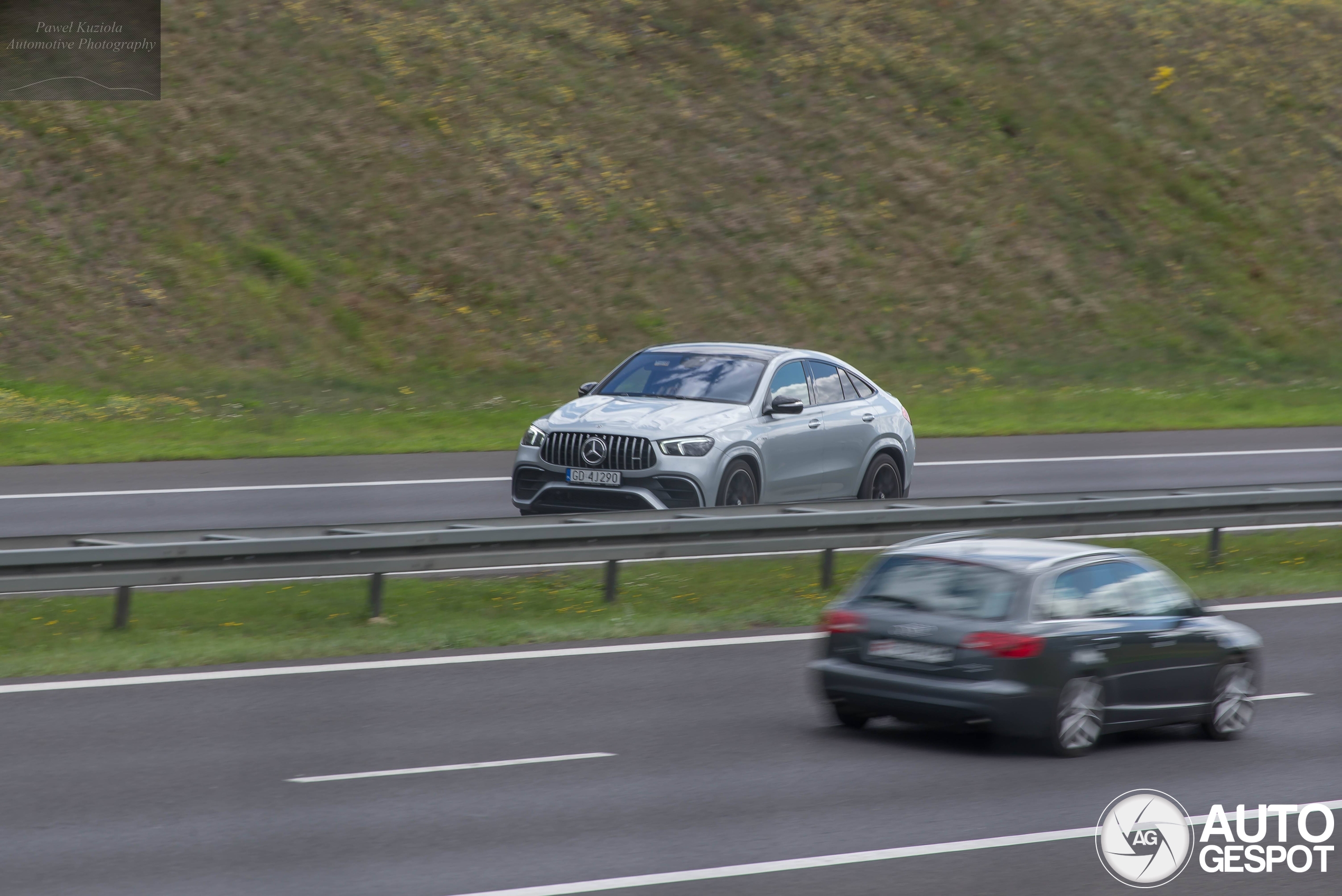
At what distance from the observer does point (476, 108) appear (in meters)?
35.8

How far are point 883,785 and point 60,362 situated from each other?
70.4 ft

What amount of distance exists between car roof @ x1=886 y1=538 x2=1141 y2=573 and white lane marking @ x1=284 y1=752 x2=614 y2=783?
7.41 feet

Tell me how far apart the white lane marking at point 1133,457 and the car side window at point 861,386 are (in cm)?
592

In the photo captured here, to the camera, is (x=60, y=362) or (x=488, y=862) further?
(x=60, y=362)

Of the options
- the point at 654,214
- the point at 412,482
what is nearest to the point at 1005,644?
the point at 412,482

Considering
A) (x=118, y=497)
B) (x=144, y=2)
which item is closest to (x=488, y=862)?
(x=118, y=497)

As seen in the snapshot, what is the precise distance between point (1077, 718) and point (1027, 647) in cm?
66

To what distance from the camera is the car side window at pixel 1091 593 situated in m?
9.45

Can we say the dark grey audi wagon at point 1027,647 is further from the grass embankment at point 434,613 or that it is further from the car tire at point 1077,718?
the grass embankment at point 434,613

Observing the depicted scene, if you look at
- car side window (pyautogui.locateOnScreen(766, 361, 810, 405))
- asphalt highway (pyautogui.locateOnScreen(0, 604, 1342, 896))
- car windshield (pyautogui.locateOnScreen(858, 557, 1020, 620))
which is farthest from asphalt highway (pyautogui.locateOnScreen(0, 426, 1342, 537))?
car windshield (pyautogui.locateOnScreen(858, 557, 1020, 620))

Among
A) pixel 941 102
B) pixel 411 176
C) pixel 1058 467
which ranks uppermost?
pixel 941 102

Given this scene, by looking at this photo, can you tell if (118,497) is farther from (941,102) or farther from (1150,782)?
(941,102)

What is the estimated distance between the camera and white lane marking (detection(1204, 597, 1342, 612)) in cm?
1479

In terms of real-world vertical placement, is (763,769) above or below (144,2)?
below
